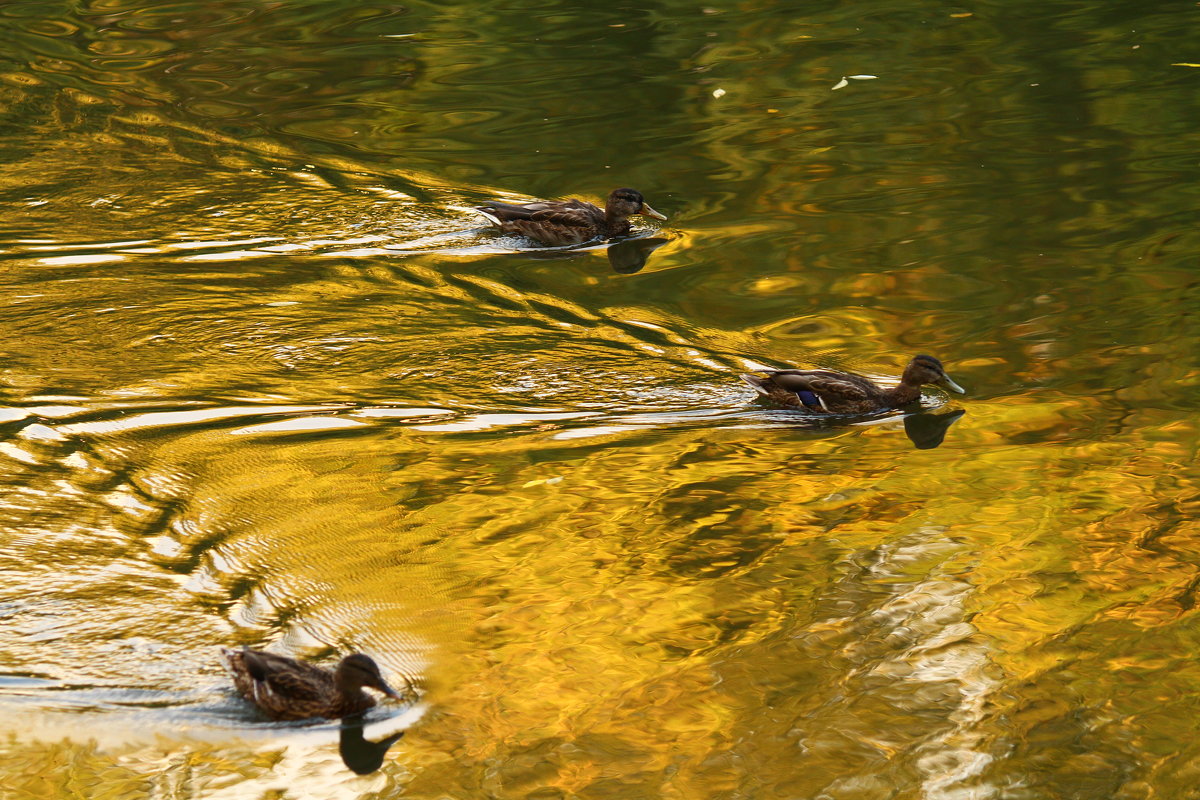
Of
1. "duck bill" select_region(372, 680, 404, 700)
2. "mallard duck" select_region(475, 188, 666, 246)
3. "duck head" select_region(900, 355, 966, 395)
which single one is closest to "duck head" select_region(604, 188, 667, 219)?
"mallard duck" select_region(475, 188, 666, 246)

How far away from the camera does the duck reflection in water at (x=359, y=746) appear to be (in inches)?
232

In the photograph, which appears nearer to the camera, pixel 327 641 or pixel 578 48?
pixel 327 641

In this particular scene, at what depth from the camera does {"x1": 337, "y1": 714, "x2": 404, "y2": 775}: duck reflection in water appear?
5891 mm

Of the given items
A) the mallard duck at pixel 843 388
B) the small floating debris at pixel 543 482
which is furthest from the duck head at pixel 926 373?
the small floating debris at pixel 543 482

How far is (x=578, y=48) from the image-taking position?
18.7 meters

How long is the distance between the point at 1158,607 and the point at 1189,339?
336 centimetres

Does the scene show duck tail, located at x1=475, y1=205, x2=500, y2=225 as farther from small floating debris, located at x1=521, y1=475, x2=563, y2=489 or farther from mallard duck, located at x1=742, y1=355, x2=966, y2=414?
small floating debris, located at x1=521, y1=475, x2=563, y2=489

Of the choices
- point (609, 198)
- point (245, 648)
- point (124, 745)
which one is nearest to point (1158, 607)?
point (245, 648)

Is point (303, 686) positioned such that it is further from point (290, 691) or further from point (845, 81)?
point (845, 81)

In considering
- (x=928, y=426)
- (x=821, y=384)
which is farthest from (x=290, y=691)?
(x=928, y=426)

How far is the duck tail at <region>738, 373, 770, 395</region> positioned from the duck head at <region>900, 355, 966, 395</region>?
0.84m

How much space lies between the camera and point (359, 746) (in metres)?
6.01

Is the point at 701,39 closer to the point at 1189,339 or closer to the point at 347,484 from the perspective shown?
the point at 1189,339

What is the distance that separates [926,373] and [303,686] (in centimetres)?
445
